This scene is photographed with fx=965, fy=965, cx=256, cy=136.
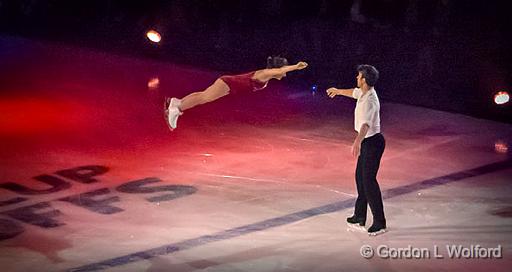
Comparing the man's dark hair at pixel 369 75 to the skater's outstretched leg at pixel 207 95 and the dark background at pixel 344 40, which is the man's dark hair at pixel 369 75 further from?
the dark background at pixel 344 40

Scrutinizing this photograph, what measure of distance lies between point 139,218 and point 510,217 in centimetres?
446

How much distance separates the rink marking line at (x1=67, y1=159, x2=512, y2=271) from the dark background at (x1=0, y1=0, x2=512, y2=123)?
11.2 feet

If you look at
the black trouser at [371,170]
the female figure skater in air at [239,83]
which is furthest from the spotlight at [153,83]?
the black trouser at [371,170]

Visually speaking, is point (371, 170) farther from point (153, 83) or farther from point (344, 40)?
point (153, 83)

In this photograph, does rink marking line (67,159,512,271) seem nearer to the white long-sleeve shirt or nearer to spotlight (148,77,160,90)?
the white long-sleeve shirt

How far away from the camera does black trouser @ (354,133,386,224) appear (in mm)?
10383

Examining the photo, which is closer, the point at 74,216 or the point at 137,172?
the point at 74,216

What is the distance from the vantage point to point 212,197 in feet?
39.8

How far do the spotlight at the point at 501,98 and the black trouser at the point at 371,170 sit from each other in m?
7.21

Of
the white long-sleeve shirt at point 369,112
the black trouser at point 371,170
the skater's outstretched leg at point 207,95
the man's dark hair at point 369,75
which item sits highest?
the skater's outstretched leg at point 207,95

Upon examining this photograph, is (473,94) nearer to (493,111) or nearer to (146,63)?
(493,111)

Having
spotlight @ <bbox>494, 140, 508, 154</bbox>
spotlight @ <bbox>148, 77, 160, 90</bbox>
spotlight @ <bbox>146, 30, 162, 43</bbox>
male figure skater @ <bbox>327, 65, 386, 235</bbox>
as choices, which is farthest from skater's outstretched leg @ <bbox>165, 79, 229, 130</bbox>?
spotlight @ <bbox>146, 30, 162, 43</bbox>

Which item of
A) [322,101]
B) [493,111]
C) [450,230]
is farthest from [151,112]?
[450,230]

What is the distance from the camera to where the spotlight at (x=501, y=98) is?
17125 millimetres
